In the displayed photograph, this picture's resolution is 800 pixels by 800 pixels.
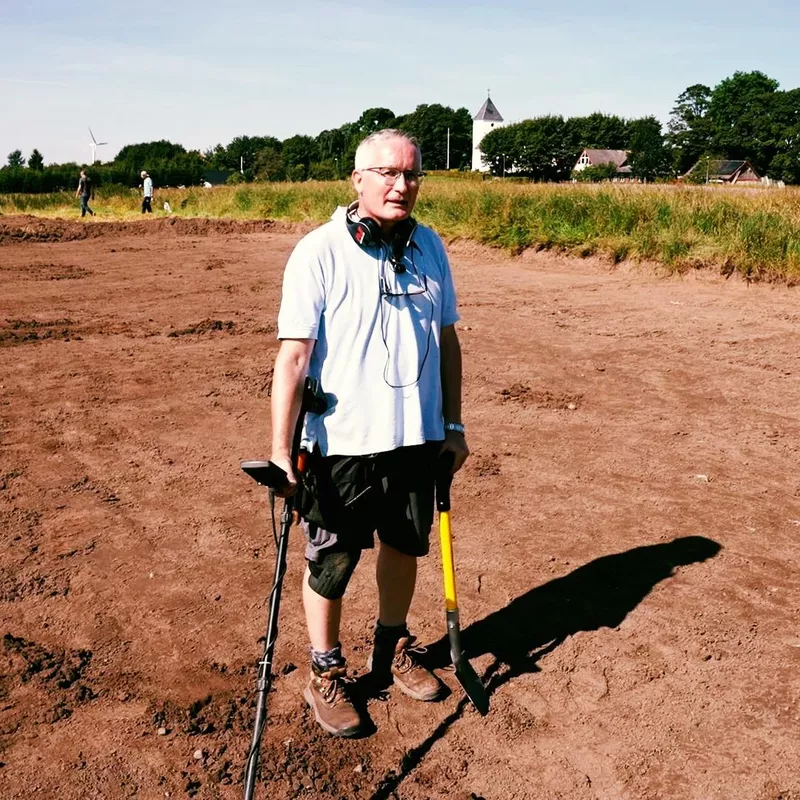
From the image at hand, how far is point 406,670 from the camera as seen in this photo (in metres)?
3.51

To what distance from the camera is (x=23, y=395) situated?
303 inches

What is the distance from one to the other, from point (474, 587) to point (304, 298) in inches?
83.4

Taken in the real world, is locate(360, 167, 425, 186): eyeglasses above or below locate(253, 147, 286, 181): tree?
below

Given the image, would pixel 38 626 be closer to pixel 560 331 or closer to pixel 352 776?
pixel 352 776

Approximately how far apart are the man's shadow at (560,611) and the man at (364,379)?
673mm

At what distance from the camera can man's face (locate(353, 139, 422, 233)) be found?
2.87m

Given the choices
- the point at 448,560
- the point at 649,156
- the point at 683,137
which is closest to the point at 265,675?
the point at 448,560

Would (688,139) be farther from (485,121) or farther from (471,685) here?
(471,685)

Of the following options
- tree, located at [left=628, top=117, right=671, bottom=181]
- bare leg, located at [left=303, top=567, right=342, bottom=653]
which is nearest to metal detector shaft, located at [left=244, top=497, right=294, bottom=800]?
bare leg, located at [left=303, top=567, right=342, bottom=653]

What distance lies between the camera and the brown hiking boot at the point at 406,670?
11.3ft

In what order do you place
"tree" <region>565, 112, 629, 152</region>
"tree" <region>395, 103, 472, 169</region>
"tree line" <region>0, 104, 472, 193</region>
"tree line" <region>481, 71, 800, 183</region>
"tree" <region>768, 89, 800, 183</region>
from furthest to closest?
"tree" <region>395, 103, 472, 169</region>, "tree" <region>565, 112, 629, 152</region>, "tree line" <region>0, 104, 472, 193</region>, "tree line" <region>481, 71, 800, 183</region>, "tree" <region>768, 89, 800, 183</region>

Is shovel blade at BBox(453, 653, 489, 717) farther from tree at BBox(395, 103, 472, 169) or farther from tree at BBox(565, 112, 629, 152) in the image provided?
tree at BBox(395, 103, 472, 169)

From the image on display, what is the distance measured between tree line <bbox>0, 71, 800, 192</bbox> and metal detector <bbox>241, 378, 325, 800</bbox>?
62.8 metres

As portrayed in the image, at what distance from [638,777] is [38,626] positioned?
265 centimetres
